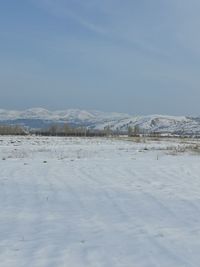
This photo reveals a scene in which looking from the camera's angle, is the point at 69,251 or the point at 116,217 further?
the point at 116,217

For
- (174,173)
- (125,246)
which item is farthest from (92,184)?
(125,246)

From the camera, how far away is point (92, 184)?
1709 centimetres

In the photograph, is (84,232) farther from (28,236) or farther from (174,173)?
(174,173)

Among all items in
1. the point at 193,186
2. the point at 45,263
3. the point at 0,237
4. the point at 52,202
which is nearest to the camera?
the point at 45,263

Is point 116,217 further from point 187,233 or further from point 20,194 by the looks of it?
point 20,194

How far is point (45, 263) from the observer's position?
796 cm

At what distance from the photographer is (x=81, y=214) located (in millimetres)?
11906

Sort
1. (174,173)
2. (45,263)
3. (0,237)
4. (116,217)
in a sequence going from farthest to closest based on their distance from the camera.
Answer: (174,173)
(116,217)
(0,237)
(45,263)

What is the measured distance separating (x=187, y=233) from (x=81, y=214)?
2.91 meters

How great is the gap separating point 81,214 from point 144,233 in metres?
2.34

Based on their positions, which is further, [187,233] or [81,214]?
[81,214]

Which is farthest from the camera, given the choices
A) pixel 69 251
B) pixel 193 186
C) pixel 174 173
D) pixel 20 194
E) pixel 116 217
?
pixel 174 173

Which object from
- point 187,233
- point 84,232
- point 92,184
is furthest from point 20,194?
point 187,233

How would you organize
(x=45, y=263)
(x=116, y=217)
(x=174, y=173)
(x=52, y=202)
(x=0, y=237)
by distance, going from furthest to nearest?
(x=174, y=173) → (x=52, y=202) → (x=116, y=217) → (x=0, y=237) → (x=45, y=263)
